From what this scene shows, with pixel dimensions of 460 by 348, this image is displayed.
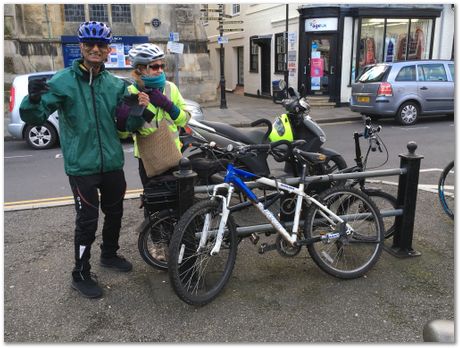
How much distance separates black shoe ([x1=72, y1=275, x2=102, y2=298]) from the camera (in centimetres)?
315

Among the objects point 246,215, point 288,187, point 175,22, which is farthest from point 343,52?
point 288,187

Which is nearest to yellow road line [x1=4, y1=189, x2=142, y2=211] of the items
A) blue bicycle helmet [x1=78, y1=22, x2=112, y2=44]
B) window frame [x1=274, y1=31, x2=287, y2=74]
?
blue bicycle helmet [x1=78, y1=22, x2=112, y2=44]

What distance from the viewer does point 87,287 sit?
10.5 ft

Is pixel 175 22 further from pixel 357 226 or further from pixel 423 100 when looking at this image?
pixel 357 226

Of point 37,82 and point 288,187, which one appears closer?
point 37,82

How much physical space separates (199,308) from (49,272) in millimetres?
1405

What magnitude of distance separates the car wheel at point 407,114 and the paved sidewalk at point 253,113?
Answer: 77.4 inches

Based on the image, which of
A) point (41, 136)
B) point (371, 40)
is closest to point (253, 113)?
point (371, 40)

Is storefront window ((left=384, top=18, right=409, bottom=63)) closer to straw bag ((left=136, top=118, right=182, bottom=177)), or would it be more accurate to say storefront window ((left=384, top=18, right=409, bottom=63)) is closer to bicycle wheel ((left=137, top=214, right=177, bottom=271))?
straw bag ((left=136, top=118, right=182, bottom=177))

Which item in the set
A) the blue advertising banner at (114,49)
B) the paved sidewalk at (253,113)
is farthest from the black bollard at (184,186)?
the blue advertising banner at (114,49)

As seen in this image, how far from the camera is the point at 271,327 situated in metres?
2.80

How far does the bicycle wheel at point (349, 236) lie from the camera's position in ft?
10.9

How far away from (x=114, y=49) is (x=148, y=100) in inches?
552

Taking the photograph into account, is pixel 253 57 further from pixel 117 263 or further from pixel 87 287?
pixel 87 287
